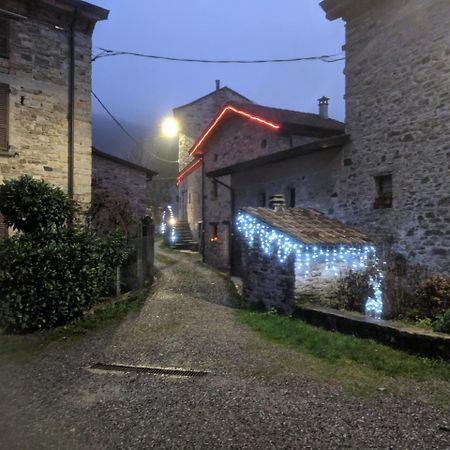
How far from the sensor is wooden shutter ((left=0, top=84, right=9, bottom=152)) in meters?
10.9

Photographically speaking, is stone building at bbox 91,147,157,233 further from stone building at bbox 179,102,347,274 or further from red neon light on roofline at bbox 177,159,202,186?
red neon light on roofline at bbox 177,159,202,186

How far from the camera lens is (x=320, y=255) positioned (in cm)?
850

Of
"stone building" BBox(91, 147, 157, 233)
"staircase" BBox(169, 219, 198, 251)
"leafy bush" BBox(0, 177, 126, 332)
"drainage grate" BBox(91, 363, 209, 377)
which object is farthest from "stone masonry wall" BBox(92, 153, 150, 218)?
"drainage grate" BBox(91, 363, 209, 377)

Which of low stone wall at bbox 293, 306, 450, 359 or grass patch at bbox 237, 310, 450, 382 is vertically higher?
low stone wall at bbox 293, 306, 450, 359

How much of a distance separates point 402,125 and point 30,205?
7.82 m

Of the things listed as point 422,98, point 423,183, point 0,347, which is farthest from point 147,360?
point 422,98

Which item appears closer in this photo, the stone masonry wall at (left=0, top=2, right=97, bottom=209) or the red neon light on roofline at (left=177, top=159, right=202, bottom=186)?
the stone masonry wall at (left=0, top=2, right=97, bottom=209)

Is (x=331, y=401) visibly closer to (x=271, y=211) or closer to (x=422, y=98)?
(x=271, y=211)

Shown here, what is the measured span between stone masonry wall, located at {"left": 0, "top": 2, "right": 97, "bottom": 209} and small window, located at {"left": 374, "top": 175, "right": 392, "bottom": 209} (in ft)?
25.8

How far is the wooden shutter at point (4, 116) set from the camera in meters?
10.9

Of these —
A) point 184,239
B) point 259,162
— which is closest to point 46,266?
point 259,162

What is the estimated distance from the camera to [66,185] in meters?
12.0

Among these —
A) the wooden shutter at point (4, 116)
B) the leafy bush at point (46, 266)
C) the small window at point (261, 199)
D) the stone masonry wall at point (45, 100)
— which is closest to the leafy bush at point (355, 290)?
the leafy bush at point (46, 266)

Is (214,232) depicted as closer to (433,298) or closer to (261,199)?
(261,199)
